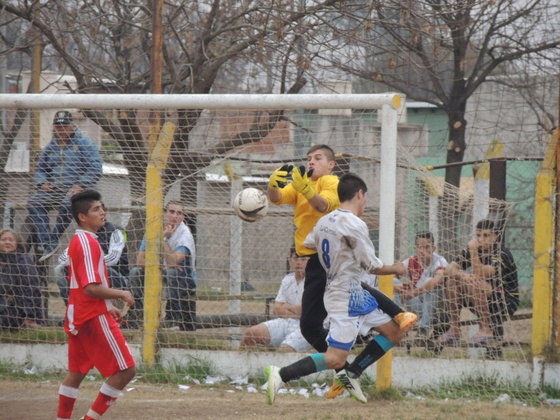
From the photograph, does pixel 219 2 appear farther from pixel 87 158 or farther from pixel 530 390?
pixel 530 390

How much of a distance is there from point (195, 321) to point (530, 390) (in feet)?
10.8

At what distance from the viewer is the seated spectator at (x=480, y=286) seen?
8.19 meters

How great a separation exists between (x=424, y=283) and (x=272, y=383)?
8.40 feet

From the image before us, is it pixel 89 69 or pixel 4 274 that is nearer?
pixel 4 274

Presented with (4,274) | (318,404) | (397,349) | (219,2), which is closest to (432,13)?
(219,2)

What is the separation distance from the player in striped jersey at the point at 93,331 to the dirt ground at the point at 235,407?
730 millimetres

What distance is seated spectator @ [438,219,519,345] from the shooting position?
26.9ft

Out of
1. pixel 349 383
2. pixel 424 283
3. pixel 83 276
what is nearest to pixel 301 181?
pixel 349 383

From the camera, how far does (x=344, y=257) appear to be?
639 centimetres

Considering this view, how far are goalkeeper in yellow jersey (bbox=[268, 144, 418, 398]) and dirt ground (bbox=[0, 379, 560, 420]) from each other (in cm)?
50

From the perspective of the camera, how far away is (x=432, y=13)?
984 cm

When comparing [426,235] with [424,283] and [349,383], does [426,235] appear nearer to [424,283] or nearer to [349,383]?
[424,283]

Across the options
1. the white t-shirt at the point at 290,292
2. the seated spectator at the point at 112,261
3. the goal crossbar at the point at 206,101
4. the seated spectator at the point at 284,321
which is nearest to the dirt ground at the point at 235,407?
the seated spectator at the point at 284,321

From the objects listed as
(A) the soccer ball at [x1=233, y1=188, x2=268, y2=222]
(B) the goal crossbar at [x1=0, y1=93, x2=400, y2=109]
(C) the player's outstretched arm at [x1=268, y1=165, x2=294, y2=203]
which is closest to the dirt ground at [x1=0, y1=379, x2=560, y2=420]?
(A) the soccer ball at [x1=233, y1=188, x2=268, y2=222]
